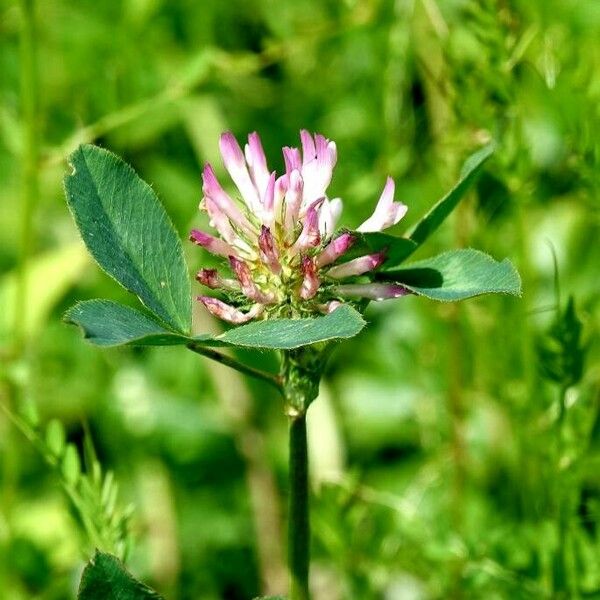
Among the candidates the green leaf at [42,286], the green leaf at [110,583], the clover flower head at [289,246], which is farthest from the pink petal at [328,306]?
the green leaf at [42,286]

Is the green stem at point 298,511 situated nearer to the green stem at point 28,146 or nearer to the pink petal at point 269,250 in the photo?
the pink petal at point 269,250

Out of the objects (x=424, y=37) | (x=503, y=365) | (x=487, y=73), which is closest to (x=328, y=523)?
(x=503, y=365)

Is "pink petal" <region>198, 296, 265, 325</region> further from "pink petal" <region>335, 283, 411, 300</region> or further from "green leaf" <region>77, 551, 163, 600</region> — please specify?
"green leaf" <region>77, 551, 163, 600</region>

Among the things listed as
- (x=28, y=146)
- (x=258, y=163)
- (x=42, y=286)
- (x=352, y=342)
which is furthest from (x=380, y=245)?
(x=352, y=342)

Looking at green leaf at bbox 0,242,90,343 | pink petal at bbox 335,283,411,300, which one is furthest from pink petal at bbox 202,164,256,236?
green leaf at bbox 0,242,90,343

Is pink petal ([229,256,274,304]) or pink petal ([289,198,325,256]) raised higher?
pink petal ([289,198,325,256])

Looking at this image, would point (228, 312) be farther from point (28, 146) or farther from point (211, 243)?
point (28, 146)
